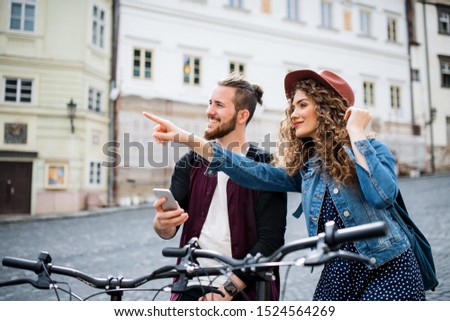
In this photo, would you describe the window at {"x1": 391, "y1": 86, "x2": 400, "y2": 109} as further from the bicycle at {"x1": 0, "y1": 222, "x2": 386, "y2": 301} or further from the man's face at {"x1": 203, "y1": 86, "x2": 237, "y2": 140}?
the bicycle at {"x1": 0, "y1": 222, "x2": 386, "y2": 301}

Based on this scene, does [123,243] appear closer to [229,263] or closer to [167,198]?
[167,198]

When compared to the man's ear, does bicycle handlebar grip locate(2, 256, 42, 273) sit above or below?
below

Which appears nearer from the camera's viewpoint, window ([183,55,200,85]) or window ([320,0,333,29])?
window ([320,0,333,29])

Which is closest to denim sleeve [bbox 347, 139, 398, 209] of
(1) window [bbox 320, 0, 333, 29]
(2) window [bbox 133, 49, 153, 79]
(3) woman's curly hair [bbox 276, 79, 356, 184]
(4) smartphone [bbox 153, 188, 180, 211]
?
(3) woman's curly hair [bbox 276, 79, 356, 184]

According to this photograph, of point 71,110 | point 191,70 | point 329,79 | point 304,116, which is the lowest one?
point 304,116

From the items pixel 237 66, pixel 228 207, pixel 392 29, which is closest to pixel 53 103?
pixel 237 66

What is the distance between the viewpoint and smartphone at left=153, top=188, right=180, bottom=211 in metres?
1.19

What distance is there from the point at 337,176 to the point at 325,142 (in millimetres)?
155

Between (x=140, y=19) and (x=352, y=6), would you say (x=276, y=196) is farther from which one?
(x=140, y=19)

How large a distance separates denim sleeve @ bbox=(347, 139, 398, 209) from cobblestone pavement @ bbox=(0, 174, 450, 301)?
2.11 meters

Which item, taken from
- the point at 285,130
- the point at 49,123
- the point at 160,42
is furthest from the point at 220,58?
the point at 285,130

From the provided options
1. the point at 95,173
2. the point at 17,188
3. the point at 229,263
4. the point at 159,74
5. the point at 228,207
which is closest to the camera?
the point at 229,263

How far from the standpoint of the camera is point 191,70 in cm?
1278

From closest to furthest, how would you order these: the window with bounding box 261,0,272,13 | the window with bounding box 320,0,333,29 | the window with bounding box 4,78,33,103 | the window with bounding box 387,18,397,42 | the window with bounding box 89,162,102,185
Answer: the window with bounding box 387,18,397,42 → the window with bounding box 4,78,33,103 → the window with bounding box 320,0,333,29 → the window with bounding box 261,0,272,13 → the window with bounding box 89,162,102,185
